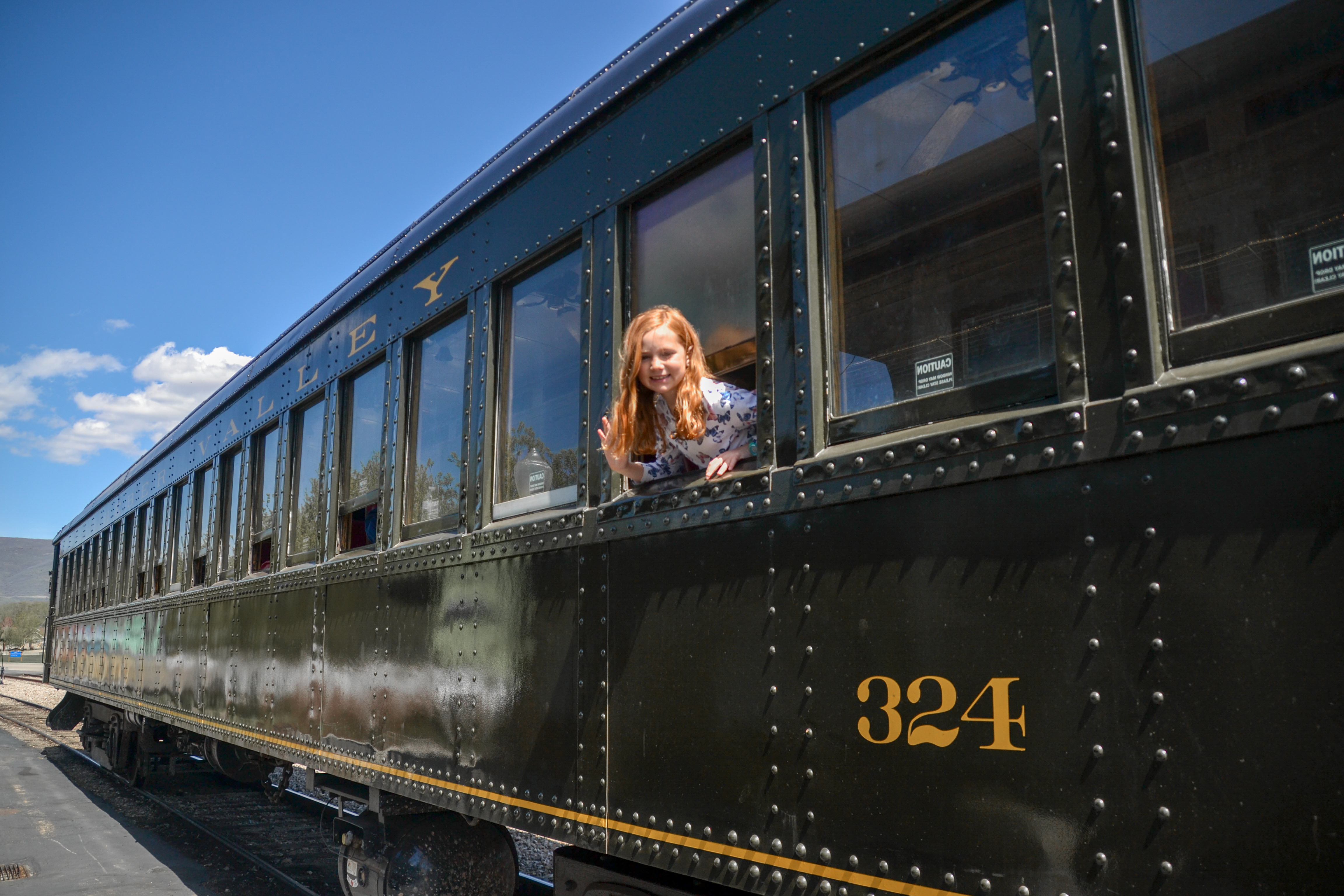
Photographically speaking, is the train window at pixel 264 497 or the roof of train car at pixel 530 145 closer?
the roof of train car at pixel 530 145

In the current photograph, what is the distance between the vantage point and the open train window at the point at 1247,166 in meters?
1.45

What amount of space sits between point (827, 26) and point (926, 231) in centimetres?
62

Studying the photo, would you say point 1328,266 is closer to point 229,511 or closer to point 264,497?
point 264,497

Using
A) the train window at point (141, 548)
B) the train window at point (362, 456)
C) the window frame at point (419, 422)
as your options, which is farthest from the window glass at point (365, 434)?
the train window at point (141, 548)

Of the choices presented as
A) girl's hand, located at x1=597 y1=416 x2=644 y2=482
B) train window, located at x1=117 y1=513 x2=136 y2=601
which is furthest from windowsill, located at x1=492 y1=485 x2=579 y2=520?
train window, located at x1=117 y1=513 x2=136 y2=601

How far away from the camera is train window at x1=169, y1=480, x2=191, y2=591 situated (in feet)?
26.6

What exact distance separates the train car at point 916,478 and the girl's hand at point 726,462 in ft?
0.34

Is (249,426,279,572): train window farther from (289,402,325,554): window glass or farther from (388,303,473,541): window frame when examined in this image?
(388,303,473,541): window frame

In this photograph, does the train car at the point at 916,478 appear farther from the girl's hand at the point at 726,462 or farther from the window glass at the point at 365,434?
the window glass at the point at 365,434

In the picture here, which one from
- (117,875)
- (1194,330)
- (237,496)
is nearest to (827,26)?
(1194,330)

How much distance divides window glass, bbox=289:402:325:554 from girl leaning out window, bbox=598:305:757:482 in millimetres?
2979

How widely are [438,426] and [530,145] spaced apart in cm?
126

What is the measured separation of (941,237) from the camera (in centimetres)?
203

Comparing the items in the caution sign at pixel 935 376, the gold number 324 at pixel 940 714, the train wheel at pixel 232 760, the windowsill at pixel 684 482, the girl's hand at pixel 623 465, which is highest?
the caution sign at pixel 935 376
